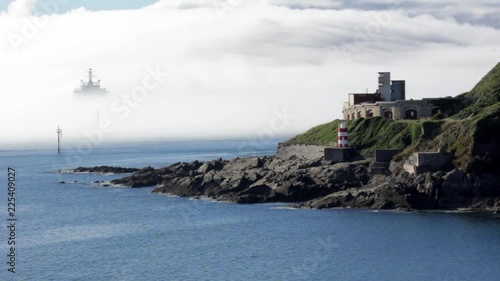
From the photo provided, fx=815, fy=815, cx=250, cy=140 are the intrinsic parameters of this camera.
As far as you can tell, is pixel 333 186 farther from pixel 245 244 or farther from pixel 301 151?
pixel 301 151

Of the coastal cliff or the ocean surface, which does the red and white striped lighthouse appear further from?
the ocean surface

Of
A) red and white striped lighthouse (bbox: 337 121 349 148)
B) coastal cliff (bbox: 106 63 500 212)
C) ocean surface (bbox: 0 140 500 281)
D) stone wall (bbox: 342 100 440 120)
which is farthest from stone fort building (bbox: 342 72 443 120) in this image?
ocean surface (bbox: 0 140 500 281)

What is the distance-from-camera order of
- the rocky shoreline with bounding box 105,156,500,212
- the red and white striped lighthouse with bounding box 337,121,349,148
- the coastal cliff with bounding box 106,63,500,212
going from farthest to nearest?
1. the red and white striped lighthouse with bounding box 337,121,349,148
2. the coastal cliff with bounding box 106,63,500,212
3. the rocky shoreline with bounding box 105,156,500,212

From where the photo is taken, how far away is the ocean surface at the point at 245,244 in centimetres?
5222

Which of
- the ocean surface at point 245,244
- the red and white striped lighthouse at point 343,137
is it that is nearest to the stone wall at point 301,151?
the red and white striped lighthouse at point 343,137

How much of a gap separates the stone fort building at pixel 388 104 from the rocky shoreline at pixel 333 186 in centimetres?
1161

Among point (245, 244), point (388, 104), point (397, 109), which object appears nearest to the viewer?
point (245, 244)

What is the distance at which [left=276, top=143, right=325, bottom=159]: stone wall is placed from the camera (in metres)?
98.6

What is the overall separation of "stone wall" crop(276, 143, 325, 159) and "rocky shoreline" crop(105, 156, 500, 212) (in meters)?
1.70

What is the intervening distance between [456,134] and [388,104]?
21.1 meters

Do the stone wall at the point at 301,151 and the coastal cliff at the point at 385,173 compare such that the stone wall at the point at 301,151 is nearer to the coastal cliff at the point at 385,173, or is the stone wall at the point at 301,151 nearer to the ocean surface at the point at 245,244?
the coastal cliff at the point at 385,173

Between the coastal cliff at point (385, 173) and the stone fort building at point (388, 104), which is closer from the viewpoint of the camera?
the coastal cliff at point (385, 173)

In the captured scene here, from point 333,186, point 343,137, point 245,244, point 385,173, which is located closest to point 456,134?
point 385,173

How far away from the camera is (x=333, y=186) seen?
265 feet
